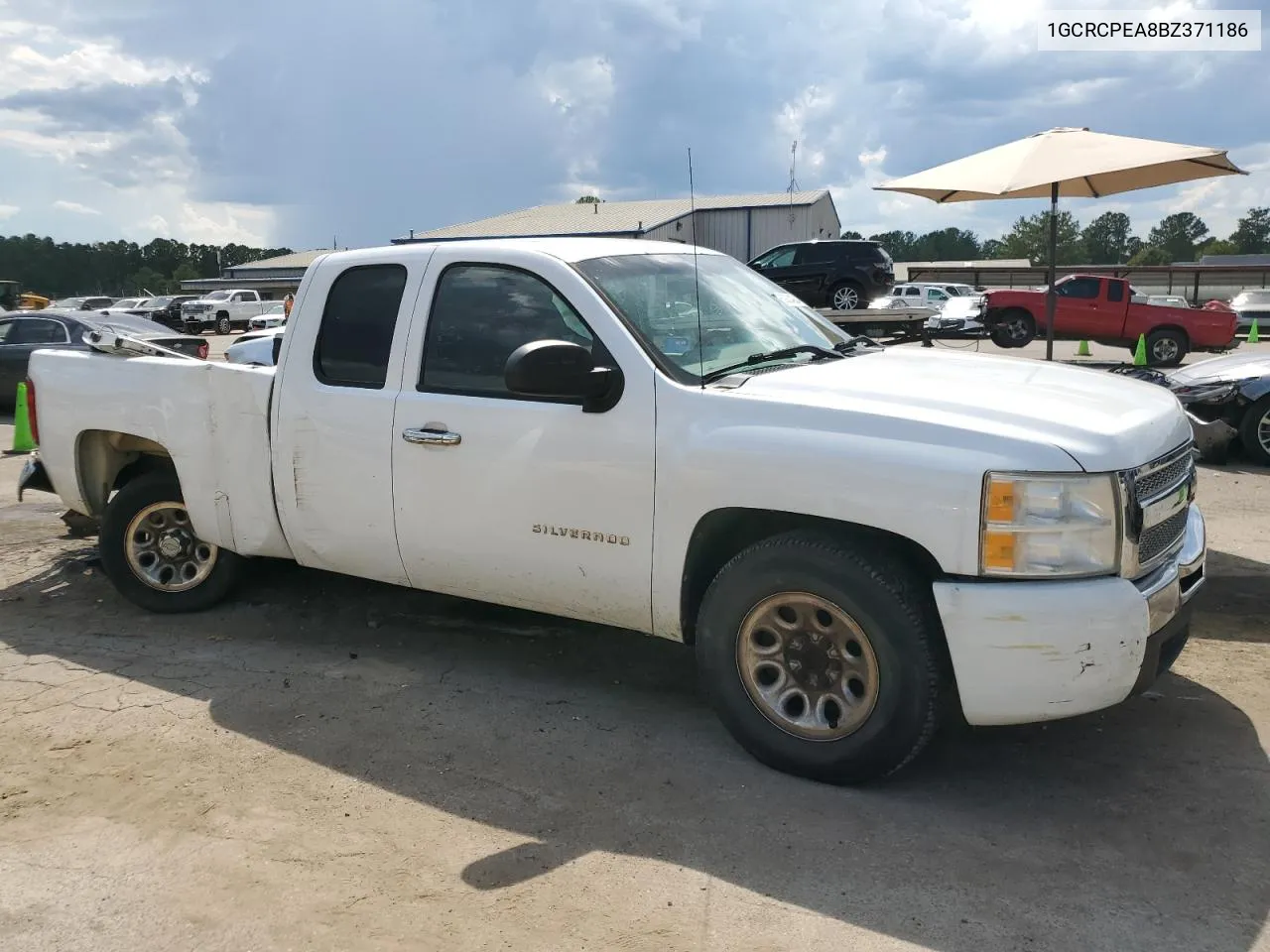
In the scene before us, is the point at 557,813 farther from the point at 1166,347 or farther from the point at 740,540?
the point at 1166,347

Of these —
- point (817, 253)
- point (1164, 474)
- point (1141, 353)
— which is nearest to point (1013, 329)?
point (1141, 353)

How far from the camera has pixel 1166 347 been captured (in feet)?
67.7

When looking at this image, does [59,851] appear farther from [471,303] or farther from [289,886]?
[471,303]

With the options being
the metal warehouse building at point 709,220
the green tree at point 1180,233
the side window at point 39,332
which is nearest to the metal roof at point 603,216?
the metal warehouse building at point 709,220

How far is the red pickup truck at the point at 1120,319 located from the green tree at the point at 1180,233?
113 meters

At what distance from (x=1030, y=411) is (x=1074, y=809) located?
4.31ft

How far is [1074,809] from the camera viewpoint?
3.32 m

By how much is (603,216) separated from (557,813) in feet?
120

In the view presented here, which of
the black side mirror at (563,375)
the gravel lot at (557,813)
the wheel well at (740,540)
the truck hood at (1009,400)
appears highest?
the black side mirror at (563,375)

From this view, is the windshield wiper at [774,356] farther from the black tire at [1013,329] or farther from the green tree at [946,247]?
the green tree at [946,247]

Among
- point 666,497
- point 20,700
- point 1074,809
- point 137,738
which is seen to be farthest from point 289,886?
point 1074,809

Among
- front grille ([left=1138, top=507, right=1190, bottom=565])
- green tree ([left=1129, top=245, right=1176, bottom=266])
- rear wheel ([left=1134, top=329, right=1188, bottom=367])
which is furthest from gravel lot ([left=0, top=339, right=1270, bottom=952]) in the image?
green tree ([left=1129, top=245, right=1176, bottom=266])

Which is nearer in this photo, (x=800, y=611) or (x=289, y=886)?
(x=289, y=886)

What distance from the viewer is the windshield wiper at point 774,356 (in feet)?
12.2
